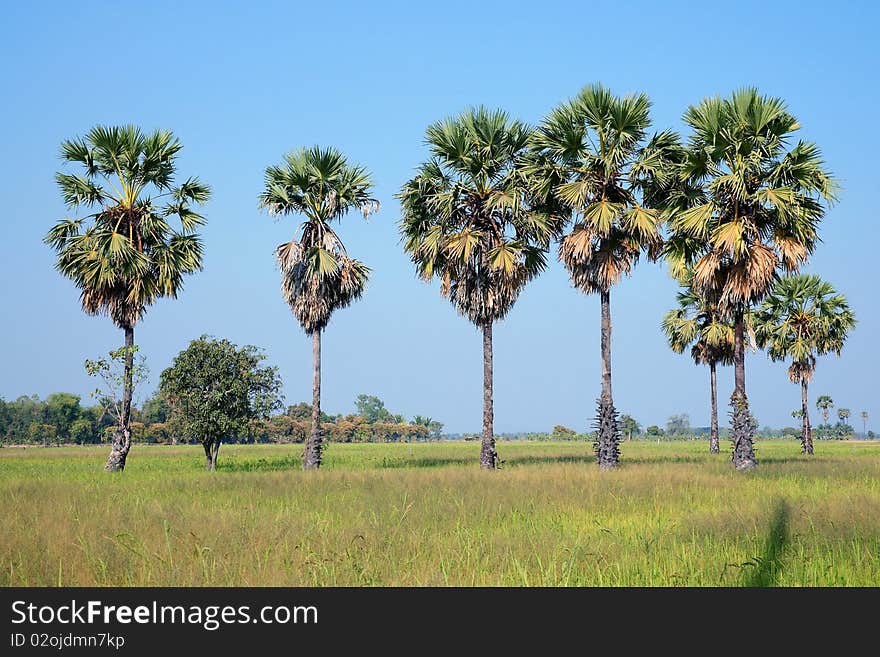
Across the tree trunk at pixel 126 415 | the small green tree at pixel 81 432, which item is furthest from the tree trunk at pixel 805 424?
the small green tree at pixel 81 432

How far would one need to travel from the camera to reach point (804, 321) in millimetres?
55312

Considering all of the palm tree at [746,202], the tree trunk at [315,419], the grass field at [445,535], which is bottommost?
the grass field at [445,535]

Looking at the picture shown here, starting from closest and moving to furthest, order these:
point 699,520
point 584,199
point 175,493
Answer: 1. point 699,520
2. point 175,493
3. point 584,199

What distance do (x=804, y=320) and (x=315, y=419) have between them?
38.3 metres

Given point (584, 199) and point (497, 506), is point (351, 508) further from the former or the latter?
point (584, 199)

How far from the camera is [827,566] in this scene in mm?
10375

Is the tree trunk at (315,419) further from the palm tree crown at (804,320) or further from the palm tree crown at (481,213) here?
the palm tree crown at (804,320)

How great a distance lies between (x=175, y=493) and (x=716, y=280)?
73.2 feet

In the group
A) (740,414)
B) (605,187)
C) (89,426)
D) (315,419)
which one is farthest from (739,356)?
(89,426)

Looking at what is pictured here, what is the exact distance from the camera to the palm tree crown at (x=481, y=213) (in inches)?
1337

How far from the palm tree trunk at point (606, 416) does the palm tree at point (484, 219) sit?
4242 millimetres

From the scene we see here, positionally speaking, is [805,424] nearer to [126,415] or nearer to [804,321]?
[804,321]
